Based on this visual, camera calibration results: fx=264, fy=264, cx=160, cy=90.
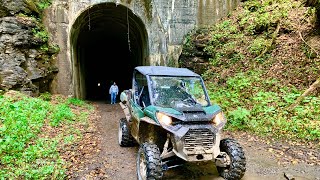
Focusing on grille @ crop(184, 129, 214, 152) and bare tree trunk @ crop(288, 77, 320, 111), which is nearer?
grille @ crop(184, 129, 214, 152)

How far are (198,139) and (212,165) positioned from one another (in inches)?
58.6

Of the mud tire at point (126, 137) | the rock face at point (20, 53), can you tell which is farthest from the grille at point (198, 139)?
the rock face at point (20, 53)

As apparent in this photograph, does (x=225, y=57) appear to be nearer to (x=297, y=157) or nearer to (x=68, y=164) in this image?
(x=297, y=157)

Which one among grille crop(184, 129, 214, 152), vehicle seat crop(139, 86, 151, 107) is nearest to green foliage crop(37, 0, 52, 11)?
vehicle seat crop(139, 86, 151, 107)

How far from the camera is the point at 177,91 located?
Result: 19.7 feet

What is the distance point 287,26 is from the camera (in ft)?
41.1

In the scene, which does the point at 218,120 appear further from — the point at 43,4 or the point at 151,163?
the point at 43,4

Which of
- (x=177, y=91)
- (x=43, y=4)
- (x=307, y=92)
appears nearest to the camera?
(x=177, y=91)

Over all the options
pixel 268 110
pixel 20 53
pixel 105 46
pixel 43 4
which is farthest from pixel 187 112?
pixel 105 46

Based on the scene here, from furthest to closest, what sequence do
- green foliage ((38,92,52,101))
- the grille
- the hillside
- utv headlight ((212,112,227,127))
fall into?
green foliage ((38,92,52,101)) < the hillside < utv headlight ((212,112,227,127)) < the grille

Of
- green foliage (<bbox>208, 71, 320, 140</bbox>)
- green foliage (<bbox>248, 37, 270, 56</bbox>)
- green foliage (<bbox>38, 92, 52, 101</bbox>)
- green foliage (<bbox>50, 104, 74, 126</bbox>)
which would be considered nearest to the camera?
green foliage (<bbox>208, 71, 320, 140</bbox>)

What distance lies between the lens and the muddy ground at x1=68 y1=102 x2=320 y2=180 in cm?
536

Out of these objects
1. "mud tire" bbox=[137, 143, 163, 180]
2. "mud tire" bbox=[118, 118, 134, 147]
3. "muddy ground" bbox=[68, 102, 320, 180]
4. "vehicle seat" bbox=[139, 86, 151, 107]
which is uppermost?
"vehicle seat" bbox=[139, 86, 151, 107]

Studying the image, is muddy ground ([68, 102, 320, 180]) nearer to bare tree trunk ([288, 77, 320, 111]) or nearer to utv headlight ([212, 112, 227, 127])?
utv headlight ([212, 112, 227, 127])
